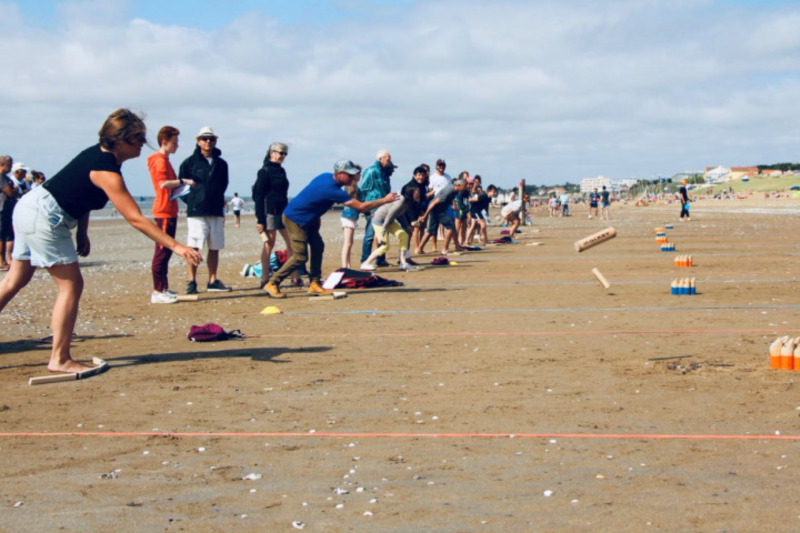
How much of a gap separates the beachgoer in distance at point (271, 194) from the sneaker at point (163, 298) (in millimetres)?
1642

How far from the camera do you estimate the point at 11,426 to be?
20.1 feet

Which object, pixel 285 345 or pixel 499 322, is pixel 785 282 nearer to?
pixel 499 322

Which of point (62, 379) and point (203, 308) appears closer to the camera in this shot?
point (62, 379)

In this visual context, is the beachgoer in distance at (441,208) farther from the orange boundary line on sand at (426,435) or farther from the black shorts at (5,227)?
the orange boundary line on sand at (426,435)

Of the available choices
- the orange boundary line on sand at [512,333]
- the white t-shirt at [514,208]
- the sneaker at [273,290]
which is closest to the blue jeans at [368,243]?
the sneaker at [273,290]

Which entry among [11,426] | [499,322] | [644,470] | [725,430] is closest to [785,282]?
[499,322]

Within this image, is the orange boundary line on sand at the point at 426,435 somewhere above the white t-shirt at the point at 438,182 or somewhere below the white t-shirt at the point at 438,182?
below

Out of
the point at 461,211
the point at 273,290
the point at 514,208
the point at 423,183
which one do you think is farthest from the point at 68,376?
the point at 514,208

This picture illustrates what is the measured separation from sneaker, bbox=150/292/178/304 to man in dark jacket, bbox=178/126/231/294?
0.49m

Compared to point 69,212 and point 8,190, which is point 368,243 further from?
point 69,212

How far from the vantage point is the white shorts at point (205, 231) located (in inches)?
523

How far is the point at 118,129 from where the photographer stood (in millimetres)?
7512

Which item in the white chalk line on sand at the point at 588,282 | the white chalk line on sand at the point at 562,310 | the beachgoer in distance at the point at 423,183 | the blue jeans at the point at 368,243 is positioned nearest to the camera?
the white chalk line on sand at the point at 562,310

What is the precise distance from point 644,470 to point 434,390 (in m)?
2.26
